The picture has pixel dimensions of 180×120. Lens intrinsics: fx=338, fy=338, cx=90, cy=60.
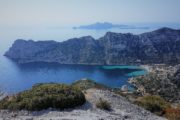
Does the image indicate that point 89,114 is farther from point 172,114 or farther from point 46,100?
point 172,114

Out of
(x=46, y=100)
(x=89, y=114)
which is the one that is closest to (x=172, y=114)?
(x=89, y=114)

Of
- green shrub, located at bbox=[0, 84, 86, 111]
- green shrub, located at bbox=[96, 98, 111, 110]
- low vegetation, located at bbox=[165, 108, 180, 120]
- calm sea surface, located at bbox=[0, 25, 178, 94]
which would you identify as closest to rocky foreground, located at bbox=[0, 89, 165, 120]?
green shrub, located at bbox=[96, 98, 111, 110]

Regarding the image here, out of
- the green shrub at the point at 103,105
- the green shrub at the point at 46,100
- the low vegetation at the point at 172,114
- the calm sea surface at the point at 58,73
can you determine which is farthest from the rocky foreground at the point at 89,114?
the calm sea surface at the point at 58,73

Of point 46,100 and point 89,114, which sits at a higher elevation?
point 46,100

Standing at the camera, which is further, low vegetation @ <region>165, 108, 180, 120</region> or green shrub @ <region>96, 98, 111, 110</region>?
low vegetation @ <region>165, 108, 180, 120</region>

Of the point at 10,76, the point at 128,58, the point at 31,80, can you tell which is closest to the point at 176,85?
the point at 31,80

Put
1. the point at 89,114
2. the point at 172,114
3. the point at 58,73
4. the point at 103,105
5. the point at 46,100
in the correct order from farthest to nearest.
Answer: the point at 58,73
the point at 172,114
the point at 103,105
the point at 46,100
the point at 89,114

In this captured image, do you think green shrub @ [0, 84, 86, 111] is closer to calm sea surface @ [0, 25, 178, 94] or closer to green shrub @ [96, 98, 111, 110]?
green shrub @ [96, 98, 111, 110]

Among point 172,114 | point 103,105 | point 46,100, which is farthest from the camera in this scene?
point 172,114

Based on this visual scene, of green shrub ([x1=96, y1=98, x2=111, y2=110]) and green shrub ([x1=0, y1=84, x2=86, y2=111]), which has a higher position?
green shrub ([x1=0, y1=84, x2=86, y2=111])
